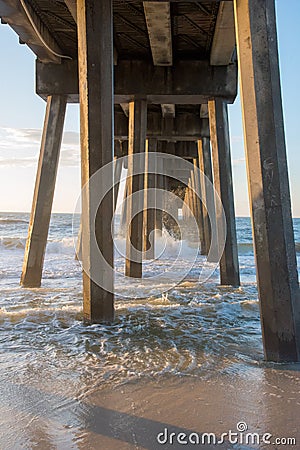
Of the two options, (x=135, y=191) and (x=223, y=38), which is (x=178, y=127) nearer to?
(x=135, y=191)

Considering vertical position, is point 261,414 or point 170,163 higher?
point 170,163

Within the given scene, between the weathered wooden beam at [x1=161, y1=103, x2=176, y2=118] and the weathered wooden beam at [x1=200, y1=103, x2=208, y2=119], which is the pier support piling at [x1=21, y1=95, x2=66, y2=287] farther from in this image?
the weathered wooden beam at [x1=200, y1=103, x2=208, y2=119]

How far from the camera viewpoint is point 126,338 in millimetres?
4043

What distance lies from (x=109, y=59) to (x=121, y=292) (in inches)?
137

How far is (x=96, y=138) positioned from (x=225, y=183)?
142 inches

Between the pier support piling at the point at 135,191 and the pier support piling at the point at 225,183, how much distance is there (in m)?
1.33

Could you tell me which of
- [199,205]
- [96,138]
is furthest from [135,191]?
[199,205]

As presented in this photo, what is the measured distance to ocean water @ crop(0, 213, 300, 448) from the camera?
3.09 metres

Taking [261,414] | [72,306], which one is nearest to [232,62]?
[72,306]

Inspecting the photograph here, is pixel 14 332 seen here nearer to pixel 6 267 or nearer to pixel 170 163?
pixel 6 267

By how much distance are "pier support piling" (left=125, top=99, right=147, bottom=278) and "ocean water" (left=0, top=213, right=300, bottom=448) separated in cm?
131

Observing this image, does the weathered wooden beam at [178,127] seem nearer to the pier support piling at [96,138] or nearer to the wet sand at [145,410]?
the pier support piling at [96,138]

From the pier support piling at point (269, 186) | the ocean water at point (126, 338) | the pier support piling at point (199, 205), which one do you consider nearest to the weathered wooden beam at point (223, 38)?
the pier support piling at point (269, 186)

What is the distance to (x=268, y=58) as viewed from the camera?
3400mm
